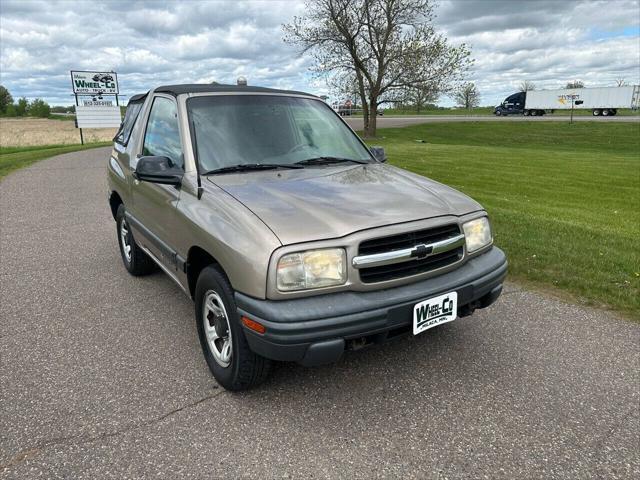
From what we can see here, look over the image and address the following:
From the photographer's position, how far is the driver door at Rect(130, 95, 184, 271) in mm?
3551

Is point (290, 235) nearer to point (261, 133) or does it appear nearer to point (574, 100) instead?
point (261, 133)

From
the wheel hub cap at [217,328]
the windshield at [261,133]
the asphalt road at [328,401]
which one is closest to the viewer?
the asphalt road at [328,401]

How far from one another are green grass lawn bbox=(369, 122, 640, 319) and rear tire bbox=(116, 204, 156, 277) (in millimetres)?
3829

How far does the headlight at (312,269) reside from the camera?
8.14 ft

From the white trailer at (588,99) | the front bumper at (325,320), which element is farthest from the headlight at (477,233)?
the white trailer at (588,99)

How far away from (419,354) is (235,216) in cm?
169

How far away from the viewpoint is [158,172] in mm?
3277

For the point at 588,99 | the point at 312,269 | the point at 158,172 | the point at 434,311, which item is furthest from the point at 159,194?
the point at 588,99

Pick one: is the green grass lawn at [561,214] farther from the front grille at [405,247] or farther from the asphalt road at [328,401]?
the front grille at [405,247]

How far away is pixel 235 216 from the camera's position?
2.71m

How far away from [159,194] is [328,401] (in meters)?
2.02

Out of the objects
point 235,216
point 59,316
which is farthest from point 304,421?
point 59,316

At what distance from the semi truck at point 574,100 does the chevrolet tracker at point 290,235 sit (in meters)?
54.5

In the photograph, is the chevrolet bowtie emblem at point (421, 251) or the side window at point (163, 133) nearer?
the chevrolet bowtie emblem at point (421, 251)
